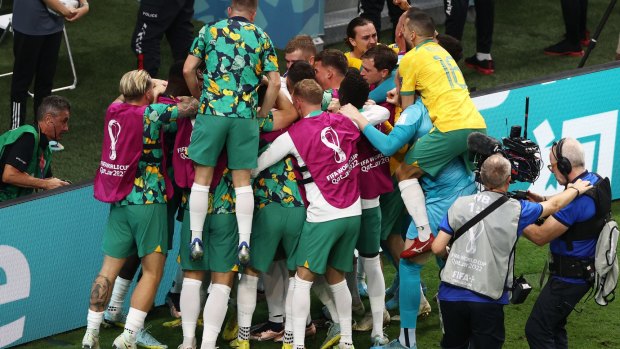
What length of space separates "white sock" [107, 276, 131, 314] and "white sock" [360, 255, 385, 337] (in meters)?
1.44

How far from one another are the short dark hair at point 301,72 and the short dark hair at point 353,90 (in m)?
0.19

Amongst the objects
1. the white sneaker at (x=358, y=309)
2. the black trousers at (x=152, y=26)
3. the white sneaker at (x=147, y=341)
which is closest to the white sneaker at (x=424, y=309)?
the white sneaker at (x=358, y=309)

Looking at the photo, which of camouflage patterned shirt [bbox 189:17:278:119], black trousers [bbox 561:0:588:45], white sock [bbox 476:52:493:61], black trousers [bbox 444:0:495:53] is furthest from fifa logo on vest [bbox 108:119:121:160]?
black trousers [bbox 561:0:588:45]

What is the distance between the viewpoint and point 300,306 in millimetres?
6684

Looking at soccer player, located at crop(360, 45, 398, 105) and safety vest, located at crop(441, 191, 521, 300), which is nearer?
safety vest, located at crop(441, 191, 521, 300)

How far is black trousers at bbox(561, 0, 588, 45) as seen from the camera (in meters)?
11.6

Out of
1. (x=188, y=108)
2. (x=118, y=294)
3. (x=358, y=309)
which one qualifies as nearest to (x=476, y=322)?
(x=358, y=309)

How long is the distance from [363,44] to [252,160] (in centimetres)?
176

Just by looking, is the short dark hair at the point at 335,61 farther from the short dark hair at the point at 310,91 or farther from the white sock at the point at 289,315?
the white sock at the point at 289,315

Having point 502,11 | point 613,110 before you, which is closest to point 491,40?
point 502,11

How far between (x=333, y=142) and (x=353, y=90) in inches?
14.9

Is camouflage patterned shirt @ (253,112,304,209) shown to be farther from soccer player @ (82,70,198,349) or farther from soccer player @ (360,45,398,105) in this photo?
soccer player @ (360,45,398,105)

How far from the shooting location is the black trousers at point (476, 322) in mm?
6098

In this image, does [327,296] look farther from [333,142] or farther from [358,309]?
[333,142]
